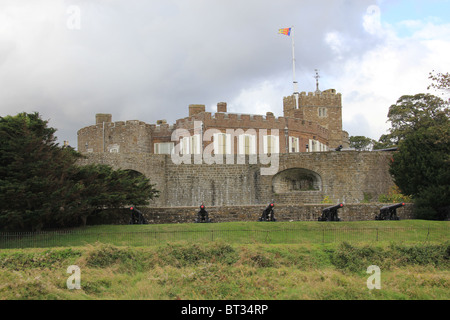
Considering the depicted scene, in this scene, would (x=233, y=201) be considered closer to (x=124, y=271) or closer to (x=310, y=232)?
(x=310, y=232)

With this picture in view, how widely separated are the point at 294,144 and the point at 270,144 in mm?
2423

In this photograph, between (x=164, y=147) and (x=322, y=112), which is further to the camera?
(x=322, y=112)

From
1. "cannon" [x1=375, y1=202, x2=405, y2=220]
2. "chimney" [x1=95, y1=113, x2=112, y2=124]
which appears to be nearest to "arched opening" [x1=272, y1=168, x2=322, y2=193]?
"cannon" [x1=375, y1=202, x2=405, y2=220]

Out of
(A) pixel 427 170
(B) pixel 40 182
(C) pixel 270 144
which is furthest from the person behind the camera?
(C) pixel 270 144

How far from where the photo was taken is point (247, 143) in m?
37.7

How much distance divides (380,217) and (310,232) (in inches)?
194

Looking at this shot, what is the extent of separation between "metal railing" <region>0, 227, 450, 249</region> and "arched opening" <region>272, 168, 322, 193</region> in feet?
32.0

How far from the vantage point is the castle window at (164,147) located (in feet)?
131

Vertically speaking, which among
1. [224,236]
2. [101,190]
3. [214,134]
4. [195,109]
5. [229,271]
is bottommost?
[229,271]

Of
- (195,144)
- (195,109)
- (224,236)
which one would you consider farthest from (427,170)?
(195,109)

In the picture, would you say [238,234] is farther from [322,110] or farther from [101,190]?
[322,110]

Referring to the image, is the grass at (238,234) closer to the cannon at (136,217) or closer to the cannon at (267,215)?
the cannon at (267,215)

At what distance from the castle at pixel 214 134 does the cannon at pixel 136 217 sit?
14.7 m
